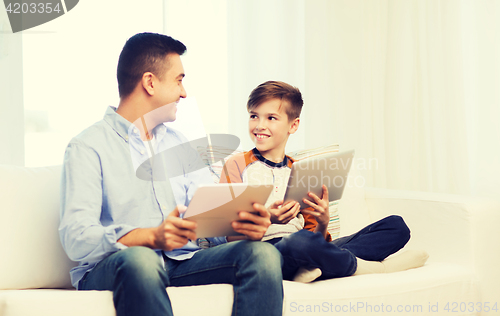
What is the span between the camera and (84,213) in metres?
0.91

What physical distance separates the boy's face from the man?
0.27 m

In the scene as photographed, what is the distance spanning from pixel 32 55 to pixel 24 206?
3.20 feet

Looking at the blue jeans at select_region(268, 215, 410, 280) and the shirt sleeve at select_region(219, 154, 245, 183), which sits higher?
the shirt sleeve at select_region(219, 154, 245, 183)

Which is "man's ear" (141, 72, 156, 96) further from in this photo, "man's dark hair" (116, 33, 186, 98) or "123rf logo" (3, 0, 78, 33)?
"123rf logo" (3, 0, 78, 33)

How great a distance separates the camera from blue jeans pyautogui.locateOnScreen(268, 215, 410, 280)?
1.06 m

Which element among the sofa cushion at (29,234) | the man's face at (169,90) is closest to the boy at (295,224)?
the man's face at (169,90)

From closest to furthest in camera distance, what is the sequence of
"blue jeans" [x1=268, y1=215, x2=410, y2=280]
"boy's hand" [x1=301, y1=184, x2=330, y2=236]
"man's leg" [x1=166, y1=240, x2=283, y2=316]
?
1. "man's leg" [x1=166, y1=240, x2=283, y2=316]
2. "blue jeans" [x1=268, y1=215, x2=410, y2=280]
3. "boy's hand" [x1=301, y1=184, x2=330, y2=236]

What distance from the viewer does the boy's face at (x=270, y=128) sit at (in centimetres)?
143

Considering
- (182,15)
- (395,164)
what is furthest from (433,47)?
(182,15)

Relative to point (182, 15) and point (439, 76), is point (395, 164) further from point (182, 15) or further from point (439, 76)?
point (182, 15)

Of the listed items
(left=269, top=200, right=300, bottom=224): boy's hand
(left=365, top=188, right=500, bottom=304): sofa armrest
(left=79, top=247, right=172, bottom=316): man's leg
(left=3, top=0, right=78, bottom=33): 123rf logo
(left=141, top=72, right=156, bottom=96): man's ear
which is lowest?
(left=365, top=188, right=500, bottom=304): sofa armrest

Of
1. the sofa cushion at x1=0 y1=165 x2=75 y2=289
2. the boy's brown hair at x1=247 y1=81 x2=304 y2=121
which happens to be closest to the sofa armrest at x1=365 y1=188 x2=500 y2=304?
the boy's brown hair at x1=247 y1=81 x2=304 y2=121

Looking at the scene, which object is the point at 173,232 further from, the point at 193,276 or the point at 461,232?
the point at 461,232

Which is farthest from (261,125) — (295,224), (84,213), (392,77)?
(392,77)
